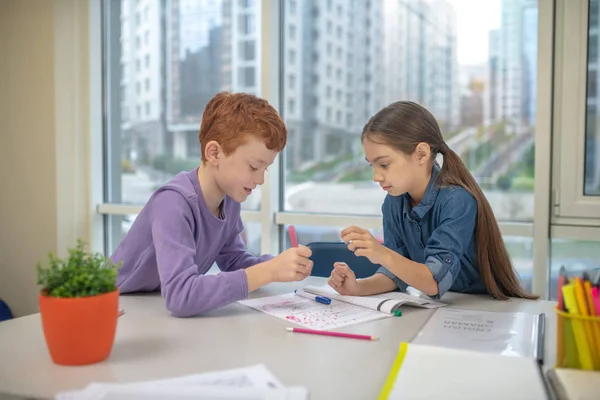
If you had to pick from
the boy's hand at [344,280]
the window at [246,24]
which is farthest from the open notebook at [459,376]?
the window at [246,24]

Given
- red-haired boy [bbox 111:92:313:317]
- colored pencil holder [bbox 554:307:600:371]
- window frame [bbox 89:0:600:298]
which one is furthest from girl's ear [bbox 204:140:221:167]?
window frame [bbox 89:0:600:298]

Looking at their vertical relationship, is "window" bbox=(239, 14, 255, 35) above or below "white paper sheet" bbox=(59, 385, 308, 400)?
above

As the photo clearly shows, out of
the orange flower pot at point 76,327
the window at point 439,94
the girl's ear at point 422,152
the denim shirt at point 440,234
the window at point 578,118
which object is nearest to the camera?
the orange flower pot at point 76,327

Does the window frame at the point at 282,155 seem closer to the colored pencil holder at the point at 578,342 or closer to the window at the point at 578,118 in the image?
the window at the point at 578,118

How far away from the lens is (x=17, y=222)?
117 inches

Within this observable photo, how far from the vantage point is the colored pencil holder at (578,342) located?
0.86 metres

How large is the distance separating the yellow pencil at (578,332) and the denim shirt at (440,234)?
49cm

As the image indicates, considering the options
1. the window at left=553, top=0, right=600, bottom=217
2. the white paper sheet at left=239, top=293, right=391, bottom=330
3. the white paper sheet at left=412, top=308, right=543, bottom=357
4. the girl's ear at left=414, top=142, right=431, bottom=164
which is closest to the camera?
the white paper sheet at left=412, top=308, right=543, bottom=357

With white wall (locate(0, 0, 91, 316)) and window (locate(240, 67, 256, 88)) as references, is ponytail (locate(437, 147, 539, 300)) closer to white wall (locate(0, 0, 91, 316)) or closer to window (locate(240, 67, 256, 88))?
window (locate(240, 67, 256, 88))

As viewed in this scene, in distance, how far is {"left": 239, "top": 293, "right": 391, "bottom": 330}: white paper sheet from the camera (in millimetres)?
1174

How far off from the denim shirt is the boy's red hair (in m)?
0.39

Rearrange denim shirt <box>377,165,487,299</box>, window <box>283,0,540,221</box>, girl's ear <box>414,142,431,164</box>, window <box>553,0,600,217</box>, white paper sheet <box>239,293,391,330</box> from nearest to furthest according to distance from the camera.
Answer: white paper sheet <box>239,293,391,330</box> < denim shirt <box>377,165,487,299</box> < girl's ear <box>414,142,431,164</box> < window <box>553,0,600,217</box> < window <box>283,0,540,221</box>

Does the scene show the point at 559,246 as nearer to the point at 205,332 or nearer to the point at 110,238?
the point at 205,332

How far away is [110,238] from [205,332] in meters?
2.26
